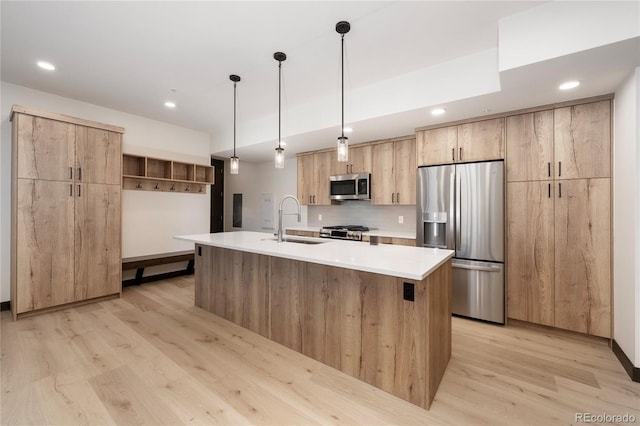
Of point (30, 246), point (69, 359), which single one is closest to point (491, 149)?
point (69, 359)

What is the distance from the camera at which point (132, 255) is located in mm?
4344

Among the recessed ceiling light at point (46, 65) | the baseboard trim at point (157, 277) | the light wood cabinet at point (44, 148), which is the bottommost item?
the baseboard trim at point (157, 277)

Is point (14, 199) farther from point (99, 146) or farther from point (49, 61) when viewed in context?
point (49, 61)

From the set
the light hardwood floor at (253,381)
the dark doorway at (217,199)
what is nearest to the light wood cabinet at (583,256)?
the light hardwood floor at (253,381)

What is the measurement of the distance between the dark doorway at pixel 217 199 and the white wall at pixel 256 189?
0.11 m

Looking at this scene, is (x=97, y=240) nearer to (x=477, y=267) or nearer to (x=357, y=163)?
(x=357, y=163)

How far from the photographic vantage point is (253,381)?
2.04m

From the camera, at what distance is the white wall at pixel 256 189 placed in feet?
19.7

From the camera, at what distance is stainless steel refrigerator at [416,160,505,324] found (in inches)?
120

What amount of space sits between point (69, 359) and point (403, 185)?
412 cm

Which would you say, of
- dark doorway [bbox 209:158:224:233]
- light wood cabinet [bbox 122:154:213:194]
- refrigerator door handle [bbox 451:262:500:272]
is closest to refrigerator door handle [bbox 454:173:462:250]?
refrigerator door handle [bbox 451:262:500:272]

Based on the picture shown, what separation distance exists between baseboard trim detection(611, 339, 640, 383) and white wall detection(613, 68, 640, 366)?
0.04 metres

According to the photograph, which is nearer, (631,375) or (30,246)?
(631,375)

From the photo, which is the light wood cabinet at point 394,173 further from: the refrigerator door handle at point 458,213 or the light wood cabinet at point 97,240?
the light wood cabinet at point 97,240
